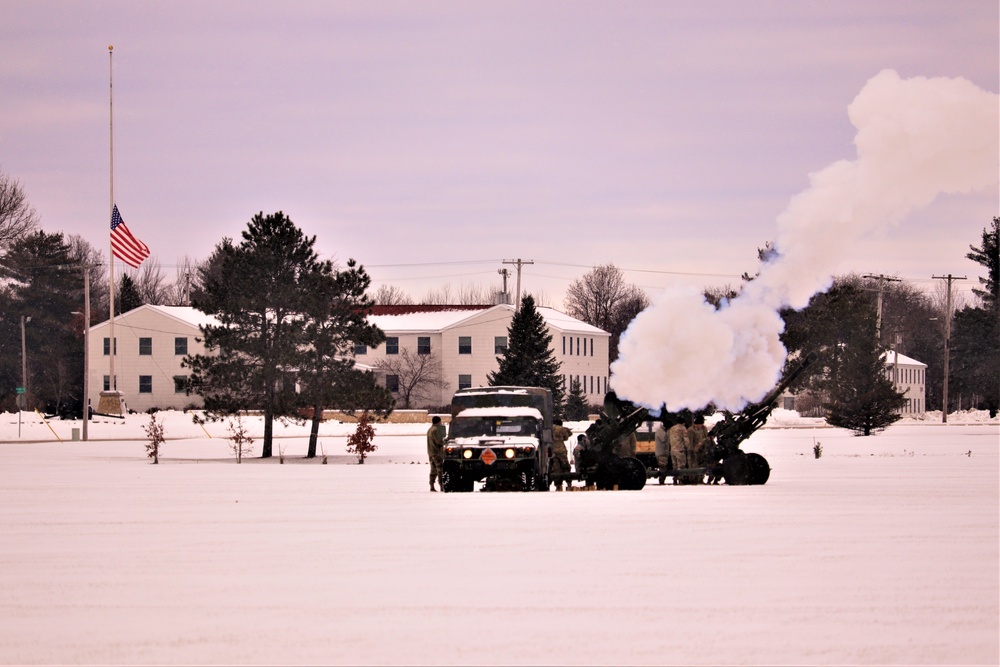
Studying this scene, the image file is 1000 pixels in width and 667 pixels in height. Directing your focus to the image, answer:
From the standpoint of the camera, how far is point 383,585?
1523cm

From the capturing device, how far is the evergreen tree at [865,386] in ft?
229

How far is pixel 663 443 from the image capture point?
33.8 m

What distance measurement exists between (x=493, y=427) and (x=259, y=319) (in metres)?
22.4

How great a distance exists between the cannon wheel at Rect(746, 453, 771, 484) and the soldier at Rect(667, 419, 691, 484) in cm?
149

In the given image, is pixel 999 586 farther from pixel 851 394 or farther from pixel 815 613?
pixel 851 394

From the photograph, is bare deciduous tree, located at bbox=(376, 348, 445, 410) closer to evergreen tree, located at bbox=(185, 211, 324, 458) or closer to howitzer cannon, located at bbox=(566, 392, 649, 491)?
evergreen tree, located at bbox=(185, 211, 324, 458)

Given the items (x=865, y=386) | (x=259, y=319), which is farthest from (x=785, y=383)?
(x=865, y=386)

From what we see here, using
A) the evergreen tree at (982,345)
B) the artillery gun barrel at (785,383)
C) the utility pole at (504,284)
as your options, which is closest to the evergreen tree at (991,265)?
the evergreen tree at (982,345)

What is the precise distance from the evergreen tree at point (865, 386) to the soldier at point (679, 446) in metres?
38.7

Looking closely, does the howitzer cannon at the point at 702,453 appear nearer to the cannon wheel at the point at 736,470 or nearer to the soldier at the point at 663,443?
the cannon wheel at the point at 736,470

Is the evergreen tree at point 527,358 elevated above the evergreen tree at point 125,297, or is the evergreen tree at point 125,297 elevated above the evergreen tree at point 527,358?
the evergreen tree at point 125,297

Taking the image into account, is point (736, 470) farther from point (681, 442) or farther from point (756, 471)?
point (681, 442)

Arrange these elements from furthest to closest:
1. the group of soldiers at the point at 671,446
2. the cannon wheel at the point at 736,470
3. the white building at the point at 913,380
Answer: the white building at the point at 913,380 → the group of soldiers at the point at 671,446 → the cannon wheel at the point at 736,470

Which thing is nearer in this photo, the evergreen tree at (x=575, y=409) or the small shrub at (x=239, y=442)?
the small shrub at (x=239, y=442)
